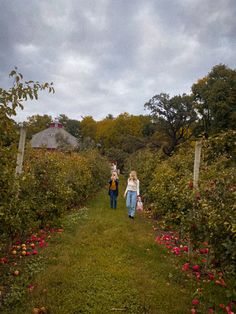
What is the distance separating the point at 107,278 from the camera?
4.53 metres

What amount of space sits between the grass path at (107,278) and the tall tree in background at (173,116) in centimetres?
3365

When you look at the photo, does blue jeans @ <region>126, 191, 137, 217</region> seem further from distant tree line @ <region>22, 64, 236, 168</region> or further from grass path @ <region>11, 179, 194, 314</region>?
distant tree line @ <region>22, 64, 236, 168</region>

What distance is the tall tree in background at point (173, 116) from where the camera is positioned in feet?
131

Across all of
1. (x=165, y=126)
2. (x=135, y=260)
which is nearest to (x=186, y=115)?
(x=165, y=126)

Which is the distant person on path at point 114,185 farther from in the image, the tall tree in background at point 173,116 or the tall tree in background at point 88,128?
the tall tree in background at point 88,128

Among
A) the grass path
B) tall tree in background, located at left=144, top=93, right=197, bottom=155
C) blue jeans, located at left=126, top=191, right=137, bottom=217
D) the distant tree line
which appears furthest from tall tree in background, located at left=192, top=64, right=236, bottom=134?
the grass path

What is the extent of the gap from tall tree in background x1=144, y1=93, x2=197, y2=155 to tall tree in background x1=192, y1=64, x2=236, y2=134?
5524 mm

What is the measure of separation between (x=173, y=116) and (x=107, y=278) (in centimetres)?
3796

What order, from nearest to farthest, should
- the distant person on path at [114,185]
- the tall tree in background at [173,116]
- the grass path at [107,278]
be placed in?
the grass path at [107,278], the distant person on path at [114,185], the tall tree in background at [173,116]

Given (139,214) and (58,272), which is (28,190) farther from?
(139,214)

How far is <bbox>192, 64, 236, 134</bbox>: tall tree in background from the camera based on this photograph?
28.3 meters

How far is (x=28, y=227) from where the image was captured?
4.86 m

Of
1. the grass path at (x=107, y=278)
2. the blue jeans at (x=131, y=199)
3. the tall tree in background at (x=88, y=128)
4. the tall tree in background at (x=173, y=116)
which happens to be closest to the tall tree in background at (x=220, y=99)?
the tall tree in background at (x=173, y=116)

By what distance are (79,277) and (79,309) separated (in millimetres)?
904
